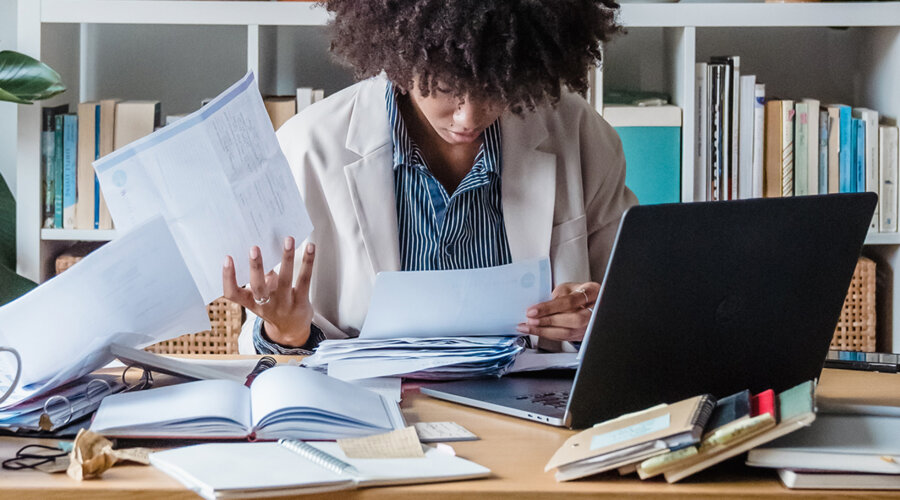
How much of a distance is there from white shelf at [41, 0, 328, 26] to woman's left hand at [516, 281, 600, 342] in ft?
3.59

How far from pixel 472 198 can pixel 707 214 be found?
2.29 ft

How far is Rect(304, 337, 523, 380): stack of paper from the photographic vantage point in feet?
3.48

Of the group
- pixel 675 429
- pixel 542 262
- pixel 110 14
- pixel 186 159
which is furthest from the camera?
pixel 110 14

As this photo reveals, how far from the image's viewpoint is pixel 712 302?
86cm

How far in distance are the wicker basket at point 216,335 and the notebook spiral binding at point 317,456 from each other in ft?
4.55

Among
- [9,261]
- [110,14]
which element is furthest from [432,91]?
[9,261]

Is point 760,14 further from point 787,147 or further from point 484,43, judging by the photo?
point 484,43

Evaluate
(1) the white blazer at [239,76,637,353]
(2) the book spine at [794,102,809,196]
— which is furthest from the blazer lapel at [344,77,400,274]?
(2) the book spine at [794,102,809,196]

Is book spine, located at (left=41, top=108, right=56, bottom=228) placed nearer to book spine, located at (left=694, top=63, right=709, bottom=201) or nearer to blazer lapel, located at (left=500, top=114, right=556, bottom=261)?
blazer lapel, located at (left=500, top=114, right=556, bottom=261)

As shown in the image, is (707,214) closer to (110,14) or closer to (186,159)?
(186,159)

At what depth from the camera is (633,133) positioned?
210 centimetres

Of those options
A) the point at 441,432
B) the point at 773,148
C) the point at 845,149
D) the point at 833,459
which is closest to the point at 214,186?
the point at 441,432

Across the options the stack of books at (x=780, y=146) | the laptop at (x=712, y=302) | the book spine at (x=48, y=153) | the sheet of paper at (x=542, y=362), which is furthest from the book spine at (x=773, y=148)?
the book spine at (x=48, y=153)

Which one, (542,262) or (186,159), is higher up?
(186,159)
